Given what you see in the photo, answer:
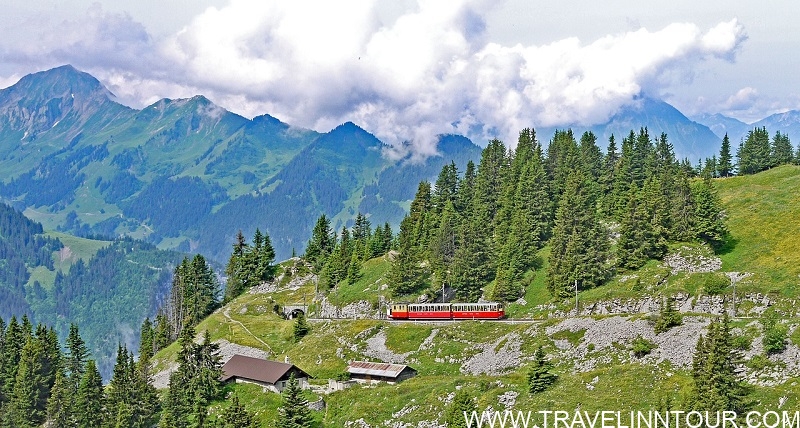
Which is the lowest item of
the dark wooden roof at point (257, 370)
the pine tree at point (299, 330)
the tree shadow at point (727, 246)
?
the dark wooden roof at point (257, 370)

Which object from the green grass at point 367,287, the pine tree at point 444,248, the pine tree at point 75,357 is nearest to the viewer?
the pine tree at point 75,357

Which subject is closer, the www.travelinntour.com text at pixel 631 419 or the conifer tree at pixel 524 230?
the www.travelinntour.com text at pixel 631 419

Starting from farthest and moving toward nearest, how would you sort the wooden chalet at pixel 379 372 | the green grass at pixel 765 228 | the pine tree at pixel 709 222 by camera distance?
the pine tree at pixel 709 222
the green grass at pixel 765 228
the wooden chalet at pixel 379 372

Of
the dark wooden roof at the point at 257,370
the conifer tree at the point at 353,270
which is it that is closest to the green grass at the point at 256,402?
the dark wooden roof at the point at 257,370

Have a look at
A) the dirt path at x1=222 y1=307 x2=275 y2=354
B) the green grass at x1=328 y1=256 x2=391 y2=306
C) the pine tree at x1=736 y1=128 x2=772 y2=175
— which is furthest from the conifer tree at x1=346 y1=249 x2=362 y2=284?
the pine tree at x1=736 y1=128 x2=772 y2=175

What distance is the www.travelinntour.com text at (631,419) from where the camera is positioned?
5441cm

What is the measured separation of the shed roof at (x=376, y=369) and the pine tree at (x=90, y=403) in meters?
39.4

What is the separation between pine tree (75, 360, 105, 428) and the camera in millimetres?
97000

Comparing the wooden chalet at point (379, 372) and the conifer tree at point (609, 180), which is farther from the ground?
the conifer tree at point (609, 180)

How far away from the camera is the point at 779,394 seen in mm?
58125

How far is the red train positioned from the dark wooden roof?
23.7 m

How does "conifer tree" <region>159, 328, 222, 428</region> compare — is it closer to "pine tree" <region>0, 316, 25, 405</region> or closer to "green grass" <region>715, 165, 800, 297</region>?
"pine tree" <region>0, 316, 25, 405</region>

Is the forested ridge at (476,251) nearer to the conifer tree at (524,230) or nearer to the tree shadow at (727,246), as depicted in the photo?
the conifer tree at (524,230)

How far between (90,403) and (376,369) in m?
45.4
